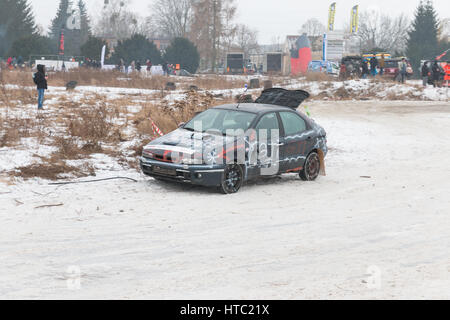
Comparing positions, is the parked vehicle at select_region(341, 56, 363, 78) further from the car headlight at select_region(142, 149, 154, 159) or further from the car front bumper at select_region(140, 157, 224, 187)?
the car front bumper at select_region(140, 157, 224, 187)

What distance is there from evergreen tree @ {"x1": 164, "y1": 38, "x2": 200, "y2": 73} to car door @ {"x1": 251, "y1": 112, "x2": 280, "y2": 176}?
179 feet

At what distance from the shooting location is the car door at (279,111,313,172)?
1162 cm

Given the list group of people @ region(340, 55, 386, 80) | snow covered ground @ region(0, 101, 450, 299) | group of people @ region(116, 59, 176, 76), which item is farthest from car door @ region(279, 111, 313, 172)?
group of people @ region(116, 59, 176, 76)

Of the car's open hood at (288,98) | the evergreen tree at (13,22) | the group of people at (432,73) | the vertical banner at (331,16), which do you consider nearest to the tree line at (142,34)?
the evergreen tree at (13,22)

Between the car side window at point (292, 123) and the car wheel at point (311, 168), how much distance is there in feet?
2.12

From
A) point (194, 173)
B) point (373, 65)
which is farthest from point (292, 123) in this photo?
point (373, 65)

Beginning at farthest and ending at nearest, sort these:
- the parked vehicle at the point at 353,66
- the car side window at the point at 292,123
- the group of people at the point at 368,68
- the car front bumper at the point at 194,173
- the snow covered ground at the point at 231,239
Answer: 1. the parked vehicle at the point at 353,66
2. the group of people at the point at 368,68
3. the car side window at the point at 292,123
4. the car front bumper at the point at 194,173
5. the snow covered ground at the point at 231,239

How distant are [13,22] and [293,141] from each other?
70.5 meters

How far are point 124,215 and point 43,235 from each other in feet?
4.98

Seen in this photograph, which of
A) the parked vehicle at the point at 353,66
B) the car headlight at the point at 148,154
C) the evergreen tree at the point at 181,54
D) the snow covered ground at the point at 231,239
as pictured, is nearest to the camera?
the snow covered ground at the point at 231,239

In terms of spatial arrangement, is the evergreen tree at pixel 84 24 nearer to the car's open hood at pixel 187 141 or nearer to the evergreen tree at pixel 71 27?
the evergreen tree at pixel 71 27

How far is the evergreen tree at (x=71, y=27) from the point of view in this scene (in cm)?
8027

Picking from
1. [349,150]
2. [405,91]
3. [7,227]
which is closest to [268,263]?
[7,227]

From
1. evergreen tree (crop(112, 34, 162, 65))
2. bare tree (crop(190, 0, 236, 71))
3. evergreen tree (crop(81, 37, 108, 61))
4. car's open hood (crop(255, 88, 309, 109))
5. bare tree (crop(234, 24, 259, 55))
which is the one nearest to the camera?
car's open hood (crop(255, 88, 309, 109))
